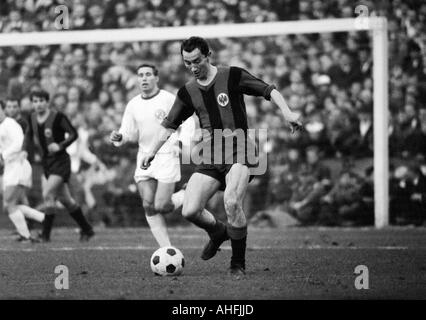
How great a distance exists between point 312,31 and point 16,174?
5.30m

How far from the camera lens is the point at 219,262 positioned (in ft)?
34.0

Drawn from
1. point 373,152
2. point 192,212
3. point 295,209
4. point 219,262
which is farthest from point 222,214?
point 192,212

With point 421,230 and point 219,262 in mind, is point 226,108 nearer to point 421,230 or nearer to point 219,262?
point 219,262

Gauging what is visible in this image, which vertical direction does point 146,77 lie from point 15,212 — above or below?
above

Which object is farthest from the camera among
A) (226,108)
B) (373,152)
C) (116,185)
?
(116,185)

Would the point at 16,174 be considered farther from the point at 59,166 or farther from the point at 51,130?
the point at 51,130

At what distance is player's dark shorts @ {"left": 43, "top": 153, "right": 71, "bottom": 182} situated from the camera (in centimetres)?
1378

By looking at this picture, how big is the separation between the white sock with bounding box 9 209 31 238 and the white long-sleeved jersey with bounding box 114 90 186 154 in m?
3.52

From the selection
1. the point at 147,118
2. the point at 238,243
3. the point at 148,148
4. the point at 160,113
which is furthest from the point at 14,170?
the point at 238,243

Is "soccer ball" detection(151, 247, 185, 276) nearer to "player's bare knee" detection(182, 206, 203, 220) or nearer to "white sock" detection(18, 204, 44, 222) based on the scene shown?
"player's bare knee" detection(182, 206, 203, 220)

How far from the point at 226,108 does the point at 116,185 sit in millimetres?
8196

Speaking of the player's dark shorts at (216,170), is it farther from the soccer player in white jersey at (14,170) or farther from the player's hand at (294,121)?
the soccer player in white jersey at (14,170)

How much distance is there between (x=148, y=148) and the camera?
11.2 metres

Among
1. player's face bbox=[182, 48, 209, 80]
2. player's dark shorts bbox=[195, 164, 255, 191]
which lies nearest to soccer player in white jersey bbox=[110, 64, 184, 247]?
player's dark shorts bbox=[195, 164, 255, 191]
